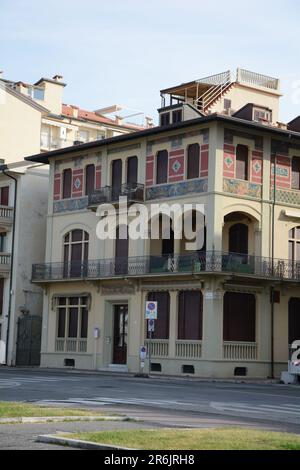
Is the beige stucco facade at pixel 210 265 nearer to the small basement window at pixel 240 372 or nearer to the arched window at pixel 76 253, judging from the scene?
the small basement window at pixel 240 372

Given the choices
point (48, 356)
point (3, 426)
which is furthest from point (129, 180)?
point (3, 426)

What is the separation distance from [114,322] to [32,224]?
9.80 metres

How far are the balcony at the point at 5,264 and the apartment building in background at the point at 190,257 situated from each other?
381cm

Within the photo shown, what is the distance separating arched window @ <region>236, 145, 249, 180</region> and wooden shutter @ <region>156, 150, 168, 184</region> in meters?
3.55

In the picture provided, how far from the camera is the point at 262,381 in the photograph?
3681cm

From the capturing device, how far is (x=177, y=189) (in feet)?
132

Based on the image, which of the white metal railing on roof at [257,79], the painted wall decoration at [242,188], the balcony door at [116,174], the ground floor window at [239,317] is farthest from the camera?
the white metal railing on roof at [257,79]

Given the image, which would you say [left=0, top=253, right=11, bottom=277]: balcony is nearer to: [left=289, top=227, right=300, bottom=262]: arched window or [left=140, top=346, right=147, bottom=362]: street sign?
[left=140, top=346, right=147, bottom=362]: street sign

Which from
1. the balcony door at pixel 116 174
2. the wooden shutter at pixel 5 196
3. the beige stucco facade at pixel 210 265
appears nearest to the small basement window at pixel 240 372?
the beige stucco facade at pixel 210 265

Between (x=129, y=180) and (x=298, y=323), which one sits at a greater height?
(x=129, y=180)

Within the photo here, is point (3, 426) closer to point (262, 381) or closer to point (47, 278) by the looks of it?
point (262, 381)

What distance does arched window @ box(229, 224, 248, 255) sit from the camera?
40562mm

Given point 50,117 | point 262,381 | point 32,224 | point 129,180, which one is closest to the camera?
point 262,381

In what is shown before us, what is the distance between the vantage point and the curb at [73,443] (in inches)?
422
